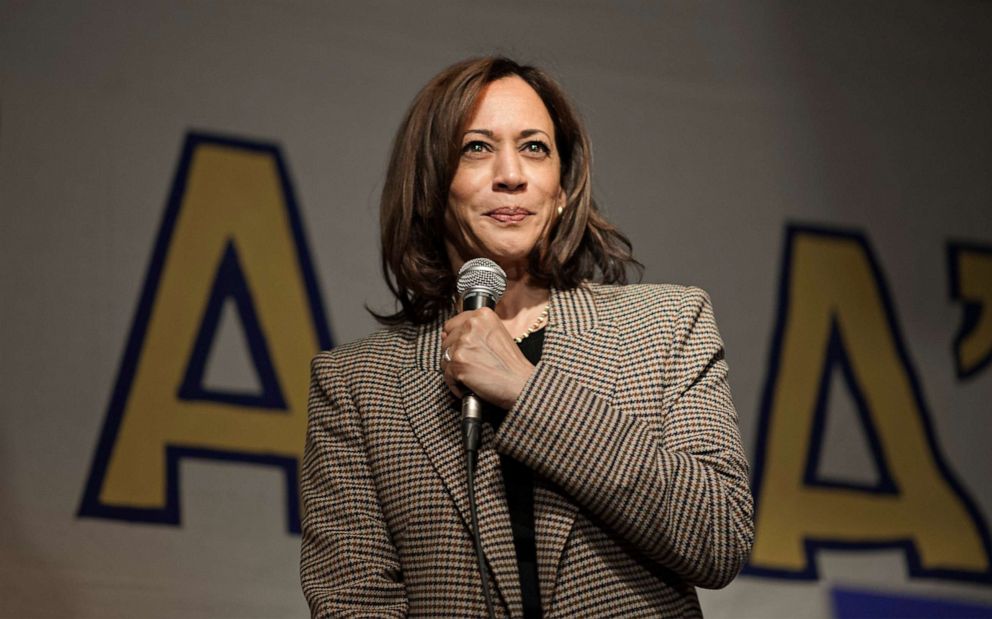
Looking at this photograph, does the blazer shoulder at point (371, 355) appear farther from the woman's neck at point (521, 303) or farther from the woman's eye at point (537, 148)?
the woman's eye at point (537, 148)

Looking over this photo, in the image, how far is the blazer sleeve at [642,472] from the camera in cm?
158

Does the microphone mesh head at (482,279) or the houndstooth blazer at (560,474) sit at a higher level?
the microphone mesh head at (482,279)

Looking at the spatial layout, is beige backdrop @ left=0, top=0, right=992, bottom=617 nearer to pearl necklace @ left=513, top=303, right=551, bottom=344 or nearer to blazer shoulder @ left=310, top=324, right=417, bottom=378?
blazer shoulder @ left=310, top=324, right=417, bottom=378

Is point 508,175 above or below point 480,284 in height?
above

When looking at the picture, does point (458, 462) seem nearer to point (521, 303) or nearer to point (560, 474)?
point (560, 474)

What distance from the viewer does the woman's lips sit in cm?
191

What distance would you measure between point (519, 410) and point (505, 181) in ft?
1.48

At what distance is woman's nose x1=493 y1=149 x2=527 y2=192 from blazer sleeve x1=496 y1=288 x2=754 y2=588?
1.23ft

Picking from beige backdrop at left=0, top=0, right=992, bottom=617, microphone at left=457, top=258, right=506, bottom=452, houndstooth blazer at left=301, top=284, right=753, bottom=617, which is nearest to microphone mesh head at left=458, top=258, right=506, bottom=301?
microphone at left=457, top=258, right=506, bottom=452

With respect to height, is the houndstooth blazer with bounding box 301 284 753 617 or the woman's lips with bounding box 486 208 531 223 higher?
the woman's lips with bounding box 486 208 531 223

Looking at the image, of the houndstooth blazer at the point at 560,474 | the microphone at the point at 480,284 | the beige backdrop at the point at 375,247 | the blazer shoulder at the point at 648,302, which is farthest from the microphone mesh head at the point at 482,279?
the beige backdrop at the point at 375,247

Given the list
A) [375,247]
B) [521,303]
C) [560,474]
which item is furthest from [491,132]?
[375,247]

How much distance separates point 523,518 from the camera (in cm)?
170
